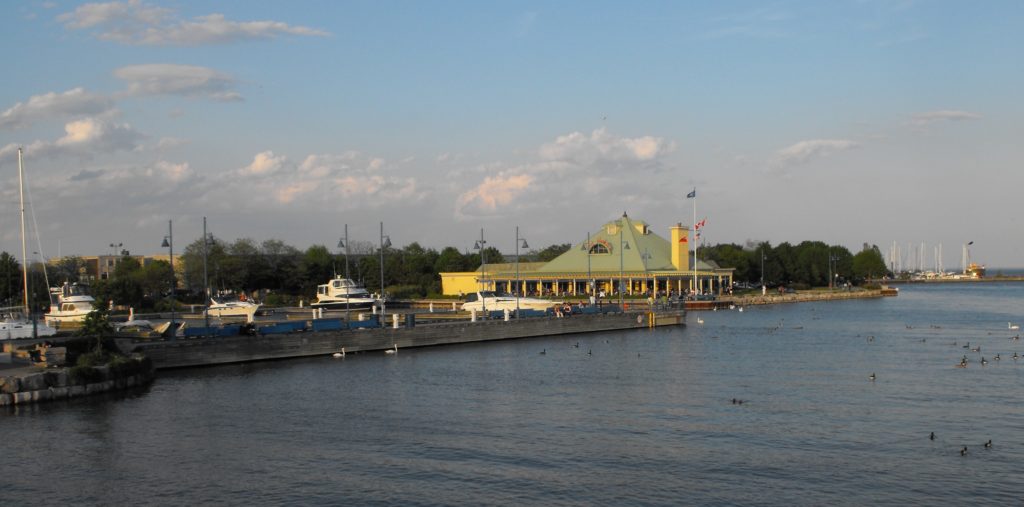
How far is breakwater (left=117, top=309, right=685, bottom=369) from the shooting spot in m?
55.9

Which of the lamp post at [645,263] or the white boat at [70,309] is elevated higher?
the lamp post at [645,263]

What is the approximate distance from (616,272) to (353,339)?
3333 inches

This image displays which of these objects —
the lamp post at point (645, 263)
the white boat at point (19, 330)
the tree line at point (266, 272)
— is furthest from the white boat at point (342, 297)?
the white boat at point (19, 330)

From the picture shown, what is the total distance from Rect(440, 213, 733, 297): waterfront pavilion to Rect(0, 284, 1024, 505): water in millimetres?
84462

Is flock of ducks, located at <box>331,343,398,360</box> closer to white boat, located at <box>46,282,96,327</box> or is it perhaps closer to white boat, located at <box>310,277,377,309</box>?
white boat, located at <box>46,282,96,327</box>

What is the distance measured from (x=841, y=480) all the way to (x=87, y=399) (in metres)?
33.4

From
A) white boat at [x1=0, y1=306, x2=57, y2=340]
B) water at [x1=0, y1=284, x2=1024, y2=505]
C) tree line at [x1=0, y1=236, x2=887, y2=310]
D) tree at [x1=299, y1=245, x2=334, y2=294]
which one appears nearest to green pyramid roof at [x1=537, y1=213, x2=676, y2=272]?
tree line at [x1=0, y1=236, x2=887, y2=310]

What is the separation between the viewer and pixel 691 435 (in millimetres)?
35625

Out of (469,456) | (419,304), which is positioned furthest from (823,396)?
(419,304)

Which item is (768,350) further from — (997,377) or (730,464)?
(730,464)

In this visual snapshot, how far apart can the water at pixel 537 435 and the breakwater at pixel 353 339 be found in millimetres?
1628

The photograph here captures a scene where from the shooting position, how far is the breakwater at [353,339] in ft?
183

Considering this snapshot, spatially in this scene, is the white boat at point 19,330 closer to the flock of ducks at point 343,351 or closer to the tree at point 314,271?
the flock of ducks at point 343,351

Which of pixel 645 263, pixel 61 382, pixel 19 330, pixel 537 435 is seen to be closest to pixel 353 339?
pixel 19 330
